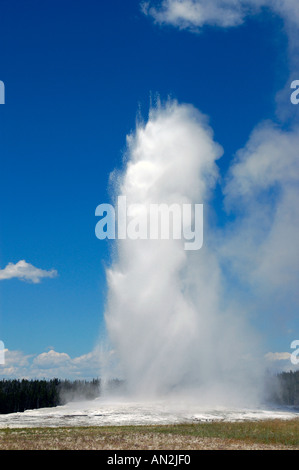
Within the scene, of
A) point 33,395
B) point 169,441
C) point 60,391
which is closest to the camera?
point 169,441

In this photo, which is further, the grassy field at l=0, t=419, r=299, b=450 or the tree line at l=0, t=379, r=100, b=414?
the tree line at l=0, t=379, r=100, b=414

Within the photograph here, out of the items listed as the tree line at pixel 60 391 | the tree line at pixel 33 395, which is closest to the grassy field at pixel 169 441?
the tree line at pixel 60 391

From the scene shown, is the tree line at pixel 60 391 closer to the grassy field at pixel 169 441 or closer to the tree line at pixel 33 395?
the tree line at pixel 33 395

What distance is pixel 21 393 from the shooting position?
4240 inches

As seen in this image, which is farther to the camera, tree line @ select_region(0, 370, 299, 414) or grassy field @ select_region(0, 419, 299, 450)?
tree line @ select_region(0, 370, 299, 414)

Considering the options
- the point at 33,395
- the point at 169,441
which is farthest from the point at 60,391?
the point at 169,441

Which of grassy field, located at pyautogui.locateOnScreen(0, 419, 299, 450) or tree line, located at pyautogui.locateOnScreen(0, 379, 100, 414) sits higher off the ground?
grassy field, located at pyautogui.locateOnScreen(0, 419, 299, 450)

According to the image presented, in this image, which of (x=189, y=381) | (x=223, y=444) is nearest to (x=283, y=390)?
(x=189, y=381)

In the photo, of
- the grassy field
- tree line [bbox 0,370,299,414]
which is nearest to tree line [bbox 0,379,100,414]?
tree line [bbox 0,370,299,414]

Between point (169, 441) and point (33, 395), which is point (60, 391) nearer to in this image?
point (33, 395)

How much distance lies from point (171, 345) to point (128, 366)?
398 inches

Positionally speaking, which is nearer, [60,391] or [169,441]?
[169,441]

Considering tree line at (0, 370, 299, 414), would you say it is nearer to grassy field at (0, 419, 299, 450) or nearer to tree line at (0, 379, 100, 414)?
tree line at (0, 379, 100, 414)
